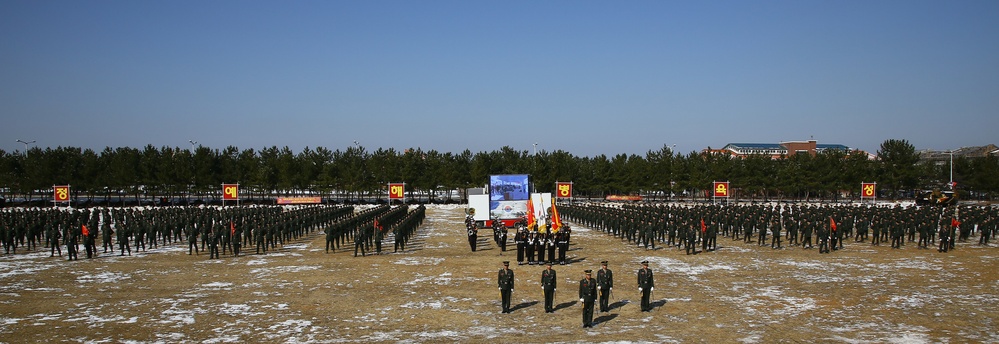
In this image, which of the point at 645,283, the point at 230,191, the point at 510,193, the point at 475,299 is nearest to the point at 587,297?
the point at 645,283

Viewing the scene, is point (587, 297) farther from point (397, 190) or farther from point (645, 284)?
point (397, 190)

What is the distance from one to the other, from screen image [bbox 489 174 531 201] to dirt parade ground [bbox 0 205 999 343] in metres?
11.3

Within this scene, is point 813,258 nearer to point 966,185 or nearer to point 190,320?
point 190,320

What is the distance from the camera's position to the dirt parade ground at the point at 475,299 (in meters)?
11.8

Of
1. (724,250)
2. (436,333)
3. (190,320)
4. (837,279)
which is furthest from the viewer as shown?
(724,250)

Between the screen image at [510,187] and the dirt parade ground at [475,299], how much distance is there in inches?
444

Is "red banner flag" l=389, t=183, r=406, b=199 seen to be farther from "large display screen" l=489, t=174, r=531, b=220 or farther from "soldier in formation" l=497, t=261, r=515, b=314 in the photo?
"soldier in formation" l=497, t=261, r=515, b=314

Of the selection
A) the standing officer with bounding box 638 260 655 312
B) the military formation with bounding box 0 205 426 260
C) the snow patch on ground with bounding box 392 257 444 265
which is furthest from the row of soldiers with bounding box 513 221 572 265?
the standing officer with bounding box 638 260 655 312

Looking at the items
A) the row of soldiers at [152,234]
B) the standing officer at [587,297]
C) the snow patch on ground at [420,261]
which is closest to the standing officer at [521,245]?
the snow patch on ground at [420,261]

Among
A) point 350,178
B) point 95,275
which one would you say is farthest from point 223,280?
point 350,178

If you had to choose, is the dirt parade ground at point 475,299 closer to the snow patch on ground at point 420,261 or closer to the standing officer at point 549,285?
the snow patch on ground at point 420,261

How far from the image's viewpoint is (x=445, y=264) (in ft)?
69.6

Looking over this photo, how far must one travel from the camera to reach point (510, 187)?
114 ft

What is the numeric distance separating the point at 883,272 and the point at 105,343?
67.6 ft
